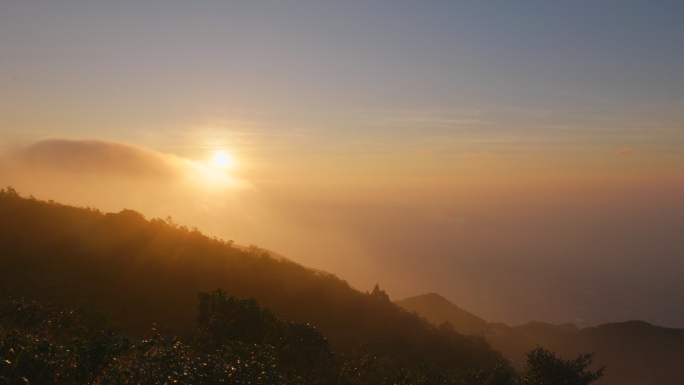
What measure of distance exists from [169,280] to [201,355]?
1596 cm

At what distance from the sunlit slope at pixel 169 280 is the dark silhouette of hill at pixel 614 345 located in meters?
14.9

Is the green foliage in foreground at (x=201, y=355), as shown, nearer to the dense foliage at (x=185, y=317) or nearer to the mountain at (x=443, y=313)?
the dense foliage at (x=185, y=317)

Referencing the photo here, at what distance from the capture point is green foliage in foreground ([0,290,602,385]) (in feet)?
19.9

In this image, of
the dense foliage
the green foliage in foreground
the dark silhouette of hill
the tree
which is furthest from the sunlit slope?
the dark silhouette of hill

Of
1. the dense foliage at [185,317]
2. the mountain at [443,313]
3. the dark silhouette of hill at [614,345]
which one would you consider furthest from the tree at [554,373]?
the mountain at [443,313]

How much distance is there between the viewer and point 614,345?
43.8m

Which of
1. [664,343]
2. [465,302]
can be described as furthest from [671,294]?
[664,343]

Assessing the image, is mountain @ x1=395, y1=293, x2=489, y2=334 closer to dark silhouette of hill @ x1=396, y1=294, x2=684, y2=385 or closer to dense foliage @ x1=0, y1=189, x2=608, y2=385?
dark silhouette of hill @ x1=396, y1=294, x2=684, y2=385

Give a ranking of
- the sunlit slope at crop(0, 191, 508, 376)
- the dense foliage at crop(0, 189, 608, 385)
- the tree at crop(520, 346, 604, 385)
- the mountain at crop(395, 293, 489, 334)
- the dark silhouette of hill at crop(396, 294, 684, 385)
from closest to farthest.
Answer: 1. the dense foliage at crop(0, 189, 608, 385)
2. the tree at crop(520, 346, 604, 385)
3. the sunlit slope at crop(0, 191, 508, 376)
4. the dark silhouette of hill at crop(396, 294, 684, 385)
5. the mountain at crop(395, 293, 489, 334)

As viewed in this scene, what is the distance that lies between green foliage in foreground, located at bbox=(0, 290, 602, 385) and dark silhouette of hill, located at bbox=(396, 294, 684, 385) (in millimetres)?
27185

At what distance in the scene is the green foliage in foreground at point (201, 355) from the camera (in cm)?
607

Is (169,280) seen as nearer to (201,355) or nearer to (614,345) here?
(201,355)

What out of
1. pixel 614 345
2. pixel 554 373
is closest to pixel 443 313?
pixel 614 345

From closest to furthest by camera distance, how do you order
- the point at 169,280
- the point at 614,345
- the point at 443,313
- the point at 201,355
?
the point at 201,355, the point at 169,280, the point at 614,345, the point at 443,313
